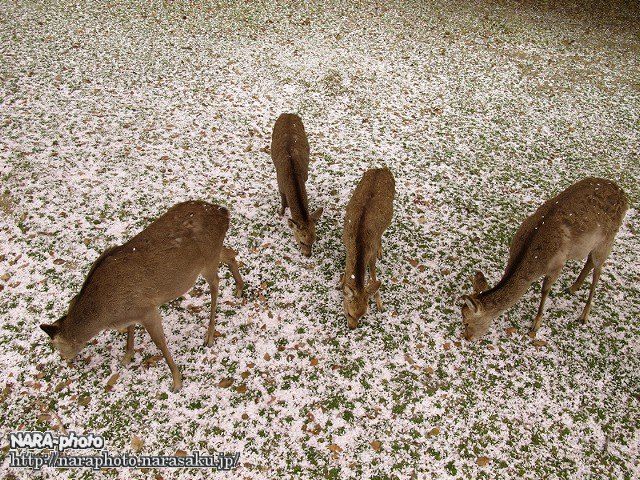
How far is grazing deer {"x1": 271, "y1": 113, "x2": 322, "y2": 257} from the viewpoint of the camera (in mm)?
6035

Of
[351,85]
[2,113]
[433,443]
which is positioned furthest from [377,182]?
[2,113]

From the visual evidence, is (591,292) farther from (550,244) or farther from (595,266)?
(550,244)

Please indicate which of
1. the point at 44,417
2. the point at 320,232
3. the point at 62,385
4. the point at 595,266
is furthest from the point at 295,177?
the point at 595,266

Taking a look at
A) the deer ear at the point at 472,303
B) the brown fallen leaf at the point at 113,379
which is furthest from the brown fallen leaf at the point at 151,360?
the deer ear at the point at 472,303

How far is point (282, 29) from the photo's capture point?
12.9 meters

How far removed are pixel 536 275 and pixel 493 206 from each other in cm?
266

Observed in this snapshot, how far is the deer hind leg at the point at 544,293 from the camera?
5305 mm

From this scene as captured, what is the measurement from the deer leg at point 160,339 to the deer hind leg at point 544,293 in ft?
15.4

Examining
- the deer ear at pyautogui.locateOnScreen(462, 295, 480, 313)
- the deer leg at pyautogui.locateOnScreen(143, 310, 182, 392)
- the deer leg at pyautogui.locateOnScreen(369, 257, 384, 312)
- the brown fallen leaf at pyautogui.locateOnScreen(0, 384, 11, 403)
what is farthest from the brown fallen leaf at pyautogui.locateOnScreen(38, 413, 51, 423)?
the deer ear at pyautogui.locateOnScreen(462, 295, 480, 313)

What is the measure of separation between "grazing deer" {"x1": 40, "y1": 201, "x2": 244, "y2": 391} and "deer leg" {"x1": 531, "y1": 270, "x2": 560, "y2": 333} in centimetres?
427

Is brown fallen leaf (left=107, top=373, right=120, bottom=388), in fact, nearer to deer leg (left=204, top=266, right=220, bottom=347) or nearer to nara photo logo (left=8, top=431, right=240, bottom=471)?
nara photo logo (left=8, top=431, right=240, bottom=471)

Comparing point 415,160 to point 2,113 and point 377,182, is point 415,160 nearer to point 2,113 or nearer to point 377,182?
point 377,182

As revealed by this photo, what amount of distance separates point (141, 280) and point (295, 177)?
2688mm

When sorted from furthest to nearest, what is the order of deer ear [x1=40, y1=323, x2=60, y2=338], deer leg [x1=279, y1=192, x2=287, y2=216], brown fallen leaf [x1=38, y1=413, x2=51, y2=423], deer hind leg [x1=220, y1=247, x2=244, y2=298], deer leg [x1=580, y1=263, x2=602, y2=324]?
deer leg [x1=279, y1=192, x2=287, y2=216] < deer leg [x1=580, y1=263, x2=602, y2=324] < deer hind leg [x1=220, y1=247, x2=244, y2=298] < brown fallen leaf [x1=38, y1=413, x2=51, y2=423] < deer ear [x1=40, y1=323, x2=60, y2=338]
